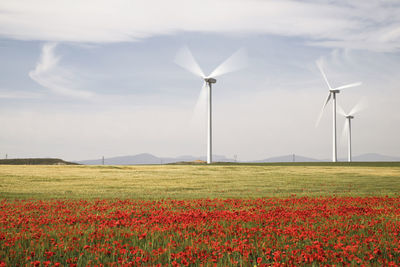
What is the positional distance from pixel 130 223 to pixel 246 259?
5.88 m

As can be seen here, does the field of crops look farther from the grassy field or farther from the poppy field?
the grassy field

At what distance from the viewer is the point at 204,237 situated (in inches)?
434

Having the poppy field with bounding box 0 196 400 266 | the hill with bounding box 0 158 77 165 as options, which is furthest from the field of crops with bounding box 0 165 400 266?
the hill with bounding box 0 158 77 165

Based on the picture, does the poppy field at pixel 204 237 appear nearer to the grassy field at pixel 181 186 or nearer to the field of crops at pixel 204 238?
the field of crops at pixel 204 238

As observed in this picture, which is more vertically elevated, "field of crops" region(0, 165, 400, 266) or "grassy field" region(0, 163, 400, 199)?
"field of crops" region(0, 165, 400, 266)

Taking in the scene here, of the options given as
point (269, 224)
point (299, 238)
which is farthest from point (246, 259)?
point (269, 224)

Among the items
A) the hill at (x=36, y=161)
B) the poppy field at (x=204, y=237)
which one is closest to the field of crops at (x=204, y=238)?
the poppy field at (x=204, y=237)

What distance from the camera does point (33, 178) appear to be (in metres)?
42.9

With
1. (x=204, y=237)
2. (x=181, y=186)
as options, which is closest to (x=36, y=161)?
(x=181, y=186)

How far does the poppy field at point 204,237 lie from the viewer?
897 cm

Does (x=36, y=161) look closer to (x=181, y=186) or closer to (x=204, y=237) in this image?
(x=181, y=186)

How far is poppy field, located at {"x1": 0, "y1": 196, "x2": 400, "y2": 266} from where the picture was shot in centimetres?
897

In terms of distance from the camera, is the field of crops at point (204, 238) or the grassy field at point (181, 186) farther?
the grassy field at point (181, 186)

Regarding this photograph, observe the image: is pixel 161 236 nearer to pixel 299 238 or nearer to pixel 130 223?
pixel 130 223
